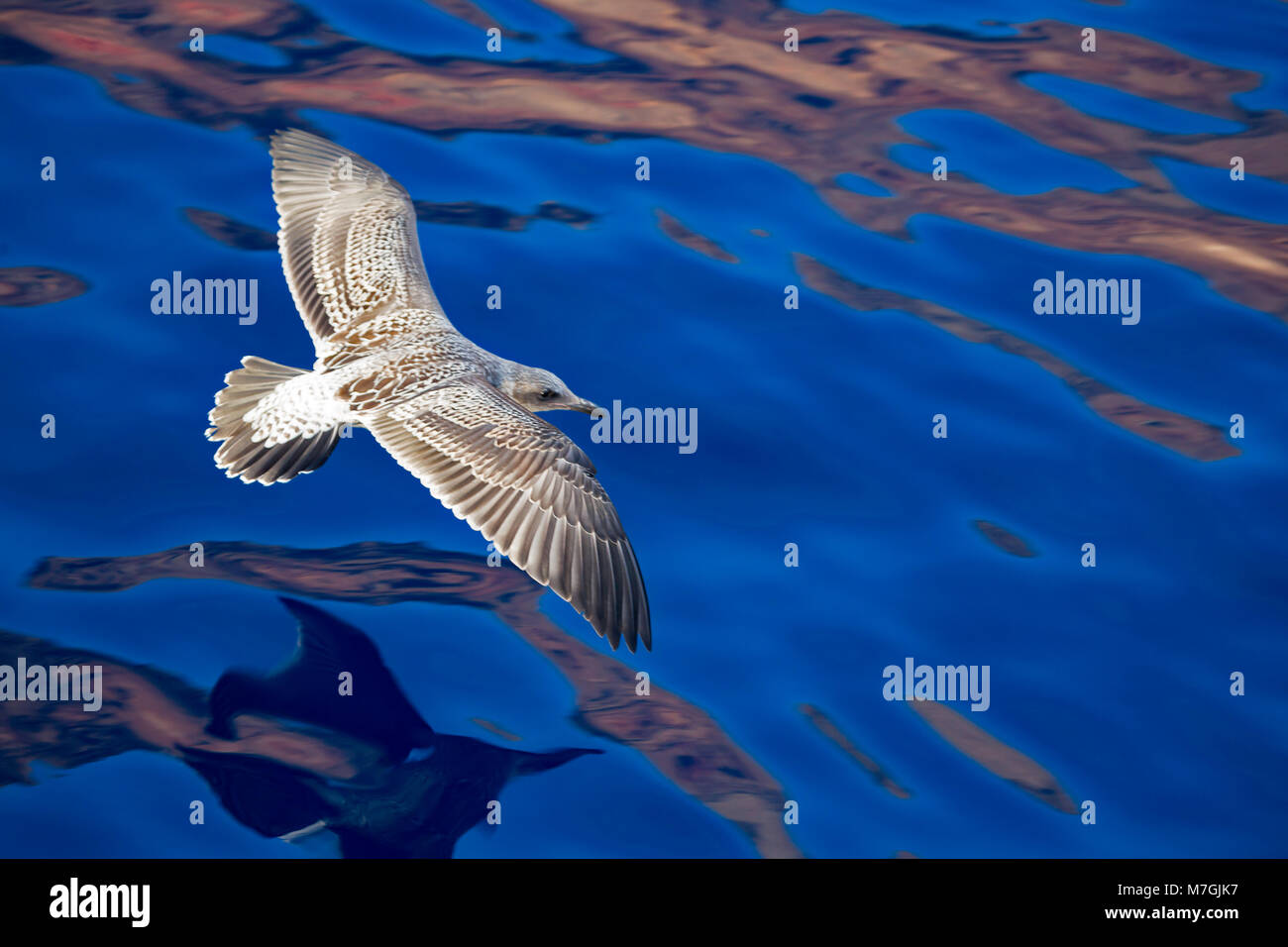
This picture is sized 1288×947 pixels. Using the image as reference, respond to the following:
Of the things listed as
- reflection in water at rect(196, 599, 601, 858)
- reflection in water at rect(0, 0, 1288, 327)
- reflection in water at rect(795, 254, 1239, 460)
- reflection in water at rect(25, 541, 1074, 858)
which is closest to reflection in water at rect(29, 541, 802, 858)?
reflection in water at rect(25, 541, 1074, 858)

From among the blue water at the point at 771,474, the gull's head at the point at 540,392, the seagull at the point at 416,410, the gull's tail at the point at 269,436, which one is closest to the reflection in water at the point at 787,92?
the blue water at the point at 771,474

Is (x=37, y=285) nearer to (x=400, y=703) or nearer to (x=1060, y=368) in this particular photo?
(x=400, y=703)

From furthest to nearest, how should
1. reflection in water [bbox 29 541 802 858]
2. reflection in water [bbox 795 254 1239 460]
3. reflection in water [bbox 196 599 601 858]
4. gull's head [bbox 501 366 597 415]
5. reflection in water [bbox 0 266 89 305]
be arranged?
reflection in water [bbox 795 254 1239 460] → reflection in water [bbox 0 266 89 305] → gull's head [bbox 501 366 597 415] → reflection in water [bbox 29 541 802 858] → reflection in water [bbox 196 599 601 858]

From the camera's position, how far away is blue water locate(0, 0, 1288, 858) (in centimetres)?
647

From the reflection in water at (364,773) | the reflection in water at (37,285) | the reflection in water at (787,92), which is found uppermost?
the reflection in water at (787,92)

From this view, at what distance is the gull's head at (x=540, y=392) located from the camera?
24.4 ft

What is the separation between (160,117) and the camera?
995 cm

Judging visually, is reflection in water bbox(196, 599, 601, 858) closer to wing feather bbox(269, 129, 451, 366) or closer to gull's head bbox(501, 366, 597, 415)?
gull's head bbox(501, 366, 597, 415)

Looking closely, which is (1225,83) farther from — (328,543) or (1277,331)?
(328,543)

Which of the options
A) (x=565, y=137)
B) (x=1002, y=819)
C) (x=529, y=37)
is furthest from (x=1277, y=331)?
(x=529, y=37)

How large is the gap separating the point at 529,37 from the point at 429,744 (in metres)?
7.37

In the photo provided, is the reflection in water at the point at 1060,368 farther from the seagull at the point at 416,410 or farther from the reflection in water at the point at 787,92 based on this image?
the seagull at the point at 416,410

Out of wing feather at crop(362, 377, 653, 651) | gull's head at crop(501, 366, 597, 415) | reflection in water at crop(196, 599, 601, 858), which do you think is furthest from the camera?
gull's head at crop(501, 366, 597, 415)

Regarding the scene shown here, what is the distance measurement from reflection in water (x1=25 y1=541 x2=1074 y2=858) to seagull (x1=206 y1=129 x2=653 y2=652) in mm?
665
